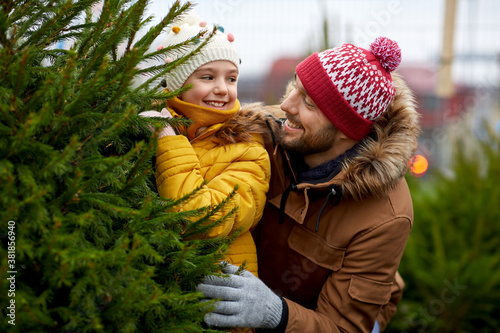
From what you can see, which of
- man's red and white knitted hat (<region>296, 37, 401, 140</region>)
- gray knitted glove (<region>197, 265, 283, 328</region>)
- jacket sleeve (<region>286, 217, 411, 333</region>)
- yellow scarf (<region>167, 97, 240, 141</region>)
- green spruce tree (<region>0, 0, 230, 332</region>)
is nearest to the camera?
green spruce tree (<region>0, 0, 230, 332</region>)

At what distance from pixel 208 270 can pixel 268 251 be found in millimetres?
910

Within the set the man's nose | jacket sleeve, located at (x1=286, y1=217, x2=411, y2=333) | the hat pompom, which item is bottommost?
jacket sleeve, located at (x1=286, y1=217, x2=411, y2=333)

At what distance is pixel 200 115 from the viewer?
1988 mm

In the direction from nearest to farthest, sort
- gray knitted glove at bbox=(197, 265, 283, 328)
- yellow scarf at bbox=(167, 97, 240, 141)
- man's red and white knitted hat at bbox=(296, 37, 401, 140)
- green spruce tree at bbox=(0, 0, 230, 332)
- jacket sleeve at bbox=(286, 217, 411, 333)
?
green spruce tree at bbox=(0, 0, 230, 332) → gray knitted glove at bbox=(197, 265, 283, 328) → yellow scarf at bbox=(167, 97, 240, 141) → jacket sleeve at bbox=(286, 217, 411, 333) → man's red and white knitted hat at bbox=(296, 37, 401, 140)

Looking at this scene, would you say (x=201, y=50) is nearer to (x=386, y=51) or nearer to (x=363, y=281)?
(x=386, y=51)

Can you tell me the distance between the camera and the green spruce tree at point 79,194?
40.7 inches

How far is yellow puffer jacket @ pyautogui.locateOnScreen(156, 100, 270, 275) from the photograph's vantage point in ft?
5.62

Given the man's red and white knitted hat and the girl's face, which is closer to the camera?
the girl's face

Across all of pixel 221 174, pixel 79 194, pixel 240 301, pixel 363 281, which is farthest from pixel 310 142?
pixel 79 194

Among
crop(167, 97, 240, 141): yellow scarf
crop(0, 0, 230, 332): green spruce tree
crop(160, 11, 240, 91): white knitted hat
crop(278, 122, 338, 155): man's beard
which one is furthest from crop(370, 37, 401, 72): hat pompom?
crop(0, 0, 230, 332): green spruce tree

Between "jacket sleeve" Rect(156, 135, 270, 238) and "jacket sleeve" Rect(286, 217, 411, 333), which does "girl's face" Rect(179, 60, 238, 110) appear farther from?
"jacket sleeve" Rect(286, 217, 411, 333)

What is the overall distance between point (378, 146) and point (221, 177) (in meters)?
0.80

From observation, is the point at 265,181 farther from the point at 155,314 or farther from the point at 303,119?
the point at 155,314

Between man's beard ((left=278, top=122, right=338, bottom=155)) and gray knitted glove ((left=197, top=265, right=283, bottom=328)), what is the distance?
0.73 m
